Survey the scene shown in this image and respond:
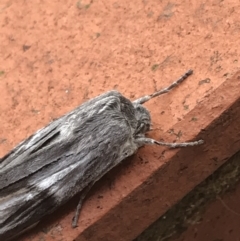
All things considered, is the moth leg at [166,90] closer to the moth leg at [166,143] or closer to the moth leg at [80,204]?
the moth leg at [166,143]

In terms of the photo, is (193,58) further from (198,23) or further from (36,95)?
(36,95)

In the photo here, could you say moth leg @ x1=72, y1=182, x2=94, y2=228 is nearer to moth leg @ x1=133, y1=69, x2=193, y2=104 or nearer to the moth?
the moth

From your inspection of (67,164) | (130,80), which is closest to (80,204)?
(67,164)

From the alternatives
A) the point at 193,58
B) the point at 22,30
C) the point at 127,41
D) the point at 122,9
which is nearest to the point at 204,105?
the point at 193,58

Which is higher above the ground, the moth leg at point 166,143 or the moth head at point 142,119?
the moth head at point 142,119

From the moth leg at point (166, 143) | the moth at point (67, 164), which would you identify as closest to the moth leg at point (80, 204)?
the moth at point (67, 164)
